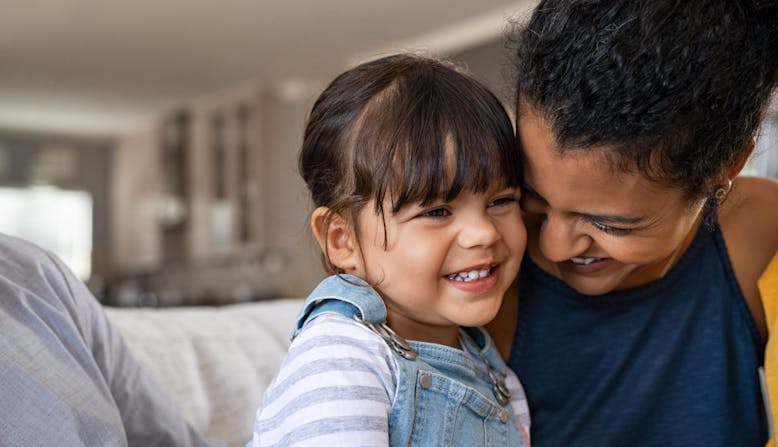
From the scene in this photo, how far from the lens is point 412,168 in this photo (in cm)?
94

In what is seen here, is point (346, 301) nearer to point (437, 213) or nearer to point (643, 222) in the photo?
point (437, 213)

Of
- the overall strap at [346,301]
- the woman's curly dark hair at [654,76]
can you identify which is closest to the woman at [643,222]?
the woman's curly dark hair at [654,76]

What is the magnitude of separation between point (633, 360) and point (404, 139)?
48 centimetres

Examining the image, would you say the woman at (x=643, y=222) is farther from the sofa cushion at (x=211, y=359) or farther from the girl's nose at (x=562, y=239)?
the sofa cushion at (x=211, y=359)

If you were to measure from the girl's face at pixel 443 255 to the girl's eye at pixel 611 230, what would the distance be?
9 cm

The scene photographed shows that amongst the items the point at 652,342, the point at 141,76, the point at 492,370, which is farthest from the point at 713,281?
the point at 141,76

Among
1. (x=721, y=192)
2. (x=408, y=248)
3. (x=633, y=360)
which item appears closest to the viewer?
(x=408, y=248)

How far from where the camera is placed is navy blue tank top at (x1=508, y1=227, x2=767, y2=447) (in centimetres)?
120

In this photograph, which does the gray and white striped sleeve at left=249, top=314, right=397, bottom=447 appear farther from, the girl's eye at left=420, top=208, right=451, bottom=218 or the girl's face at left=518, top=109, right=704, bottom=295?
the girl's face at left=518, top=109, right=704, bottom=295

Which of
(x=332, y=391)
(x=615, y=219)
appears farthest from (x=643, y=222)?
(x=332, y=391)

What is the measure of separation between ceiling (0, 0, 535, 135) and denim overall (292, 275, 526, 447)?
12.4 feet

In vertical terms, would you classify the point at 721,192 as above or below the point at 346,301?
above

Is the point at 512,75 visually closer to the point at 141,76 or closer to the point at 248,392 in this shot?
the point at 248,392

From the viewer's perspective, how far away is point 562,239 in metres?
1.03
